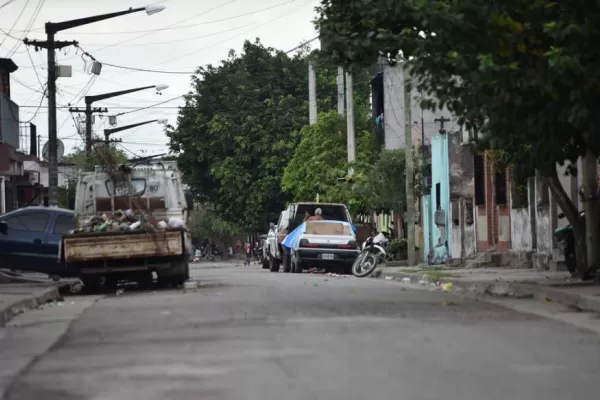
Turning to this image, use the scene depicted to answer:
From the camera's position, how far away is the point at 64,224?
30016mm

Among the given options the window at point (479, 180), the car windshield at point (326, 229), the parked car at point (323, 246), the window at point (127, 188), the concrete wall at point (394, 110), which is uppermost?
the concrete wall at point (394, 110)

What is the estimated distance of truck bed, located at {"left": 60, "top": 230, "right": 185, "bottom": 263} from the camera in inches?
993

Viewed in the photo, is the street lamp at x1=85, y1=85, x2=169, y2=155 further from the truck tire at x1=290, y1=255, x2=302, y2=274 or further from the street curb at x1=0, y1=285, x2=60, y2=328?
the street curb at x1=0, y1=285, x2=60, y2=328

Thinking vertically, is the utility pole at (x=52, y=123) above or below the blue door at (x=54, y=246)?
above

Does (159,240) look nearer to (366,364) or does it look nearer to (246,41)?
(366,364)

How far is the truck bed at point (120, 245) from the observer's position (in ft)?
82.7

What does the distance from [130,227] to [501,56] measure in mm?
10485

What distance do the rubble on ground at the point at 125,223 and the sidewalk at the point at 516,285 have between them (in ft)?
Result: 19.3

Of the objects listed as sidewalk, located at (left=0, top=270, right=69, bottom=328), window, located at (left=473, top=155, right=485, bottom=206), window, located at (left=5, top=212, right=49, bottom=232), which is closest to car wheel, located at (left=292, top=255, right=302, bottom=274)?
window, located at (left=473, top=155, right=485, bottom=206)

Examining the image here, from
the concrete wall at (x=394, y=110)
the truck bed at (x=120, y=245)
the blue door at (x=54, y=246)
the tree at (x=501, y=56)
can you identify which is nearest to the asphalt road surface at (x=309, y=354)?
the tree at (x=501, y=56)

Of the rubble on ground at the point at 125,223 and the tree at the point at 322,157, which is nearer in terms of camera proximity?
the rubble on ground at the point at 125,223

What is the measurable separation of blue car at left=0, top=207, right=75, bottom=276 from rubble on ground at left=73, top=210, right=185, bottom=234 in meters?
1.43

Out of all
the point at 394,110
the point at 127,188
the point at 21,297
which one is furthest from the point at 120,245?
the point at 394,110

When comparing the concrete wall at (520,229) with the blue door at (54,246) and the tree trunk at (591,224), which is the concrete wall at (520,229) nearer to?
the tree trunk at (591,224)
